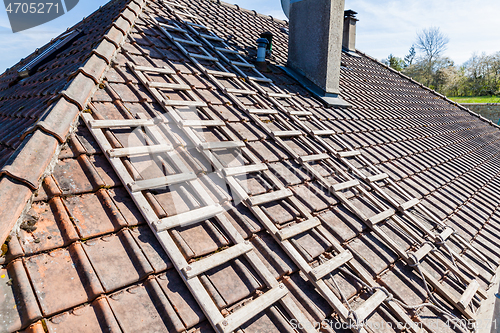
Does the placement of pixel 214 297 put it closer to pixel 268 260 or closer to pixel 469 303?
pixel 268 260

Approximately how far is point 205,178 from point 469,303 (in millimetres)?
3330

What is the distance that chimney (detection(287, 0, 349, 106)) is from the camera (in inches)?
224

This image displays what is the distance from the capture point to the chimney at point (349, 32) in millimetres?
11090

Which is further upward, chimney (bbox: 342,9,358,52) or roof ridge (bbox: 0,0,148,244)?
chimney (bbox: 342,9,358,52)

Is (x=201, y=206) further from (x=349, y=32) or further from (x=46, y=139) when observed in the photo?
(x=349, y=32)

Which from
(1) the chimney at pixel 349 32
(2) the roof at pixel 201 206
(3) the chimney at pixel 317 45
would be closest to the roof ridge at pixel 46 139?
(2) the roof at pixel 201 206

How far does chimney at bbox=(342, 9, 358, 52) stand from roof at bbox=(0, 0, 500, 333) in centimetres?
695

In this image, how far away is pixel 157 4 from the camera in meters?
5.61

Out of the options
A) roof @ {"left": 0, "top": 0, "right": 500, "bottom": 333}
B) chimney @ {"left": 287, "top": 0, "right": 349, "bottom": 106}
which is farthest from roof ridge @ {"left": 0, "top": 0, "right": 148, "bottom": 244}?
chimney @ {"left": 287, "top": 0, "right": 349, "bottom": 106}

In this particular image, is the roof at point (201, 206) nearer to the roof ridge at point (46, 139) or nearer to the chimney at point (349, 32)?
the roof ridge at point (46, 139)

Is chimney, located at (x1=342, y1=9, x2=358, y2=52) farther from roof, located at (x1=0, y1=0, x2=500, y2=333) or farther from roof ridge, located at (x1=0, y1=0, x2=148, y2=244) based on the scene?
roof ridge, located at (x1=0, y1=0, x2=148, y2=244)

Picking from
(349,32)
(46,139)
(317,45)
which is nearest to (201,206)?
(46,139)

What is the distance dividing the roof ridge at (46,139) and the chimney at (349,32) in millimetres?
10159

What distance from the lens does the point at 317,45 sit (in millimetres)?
5973
